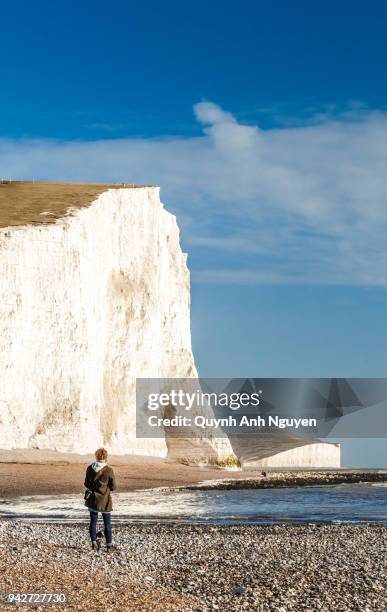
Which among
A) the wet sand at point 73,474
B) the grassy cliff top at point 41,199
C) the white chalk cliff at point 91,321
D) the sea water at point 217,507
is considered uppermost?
the grassy cliff top at point 41,199

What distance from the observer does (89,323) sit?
1725 inches

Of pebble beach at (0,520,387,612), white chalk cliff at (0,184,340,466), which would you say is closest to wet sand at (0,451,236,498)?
white chalk cliff at (0,184,340,466)

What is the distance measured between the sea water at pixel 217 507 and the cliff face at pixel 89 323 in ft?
33.6

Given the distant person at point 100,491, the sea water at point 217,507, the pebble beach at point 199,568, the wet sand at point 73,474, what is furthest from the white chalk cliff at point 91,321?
the distant person at point 100,491

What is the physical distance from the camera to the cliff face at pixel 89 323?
38844 mm

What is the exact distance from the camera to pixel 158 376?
52.0 meters

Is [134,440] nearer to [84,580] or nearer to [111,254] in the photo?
[111,254]

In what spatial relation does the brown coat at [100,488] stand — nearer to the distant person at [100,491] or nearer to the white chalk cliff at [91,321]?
the distant person at [100,491]

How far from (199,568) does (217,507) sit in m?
12.2

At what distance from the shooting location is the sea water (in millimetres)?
20125

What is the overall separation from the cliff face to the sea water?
10.3 meters

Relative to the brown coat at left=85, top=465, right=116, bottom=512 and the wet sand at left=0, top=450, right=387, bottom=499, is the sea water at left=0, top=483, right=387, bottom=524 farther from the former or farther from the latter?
the brown coat at left=85, top=465, right=116, bottom=512

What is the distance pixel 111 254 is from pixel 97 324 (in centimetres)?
494

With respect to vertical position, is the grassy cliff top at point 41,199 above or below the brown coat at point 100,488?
above
